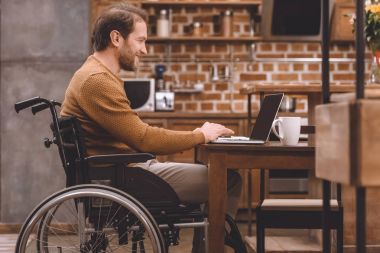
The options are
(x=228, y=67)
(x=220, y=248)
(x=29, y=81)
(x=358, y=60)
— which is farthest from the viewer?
(x=228, y=67)

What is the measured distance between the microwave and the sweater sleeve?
118 inches

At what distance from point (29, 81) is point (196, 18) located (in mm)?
2014

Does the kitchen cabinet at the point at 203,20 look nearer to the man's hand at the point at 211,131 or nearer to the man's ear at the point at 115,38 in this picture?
the man's ear at the point at 115,38

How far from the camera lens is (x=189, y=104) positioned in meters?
5.95

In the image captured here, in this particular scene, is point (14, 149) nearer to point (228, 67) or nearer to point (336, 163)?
point (228, 67)

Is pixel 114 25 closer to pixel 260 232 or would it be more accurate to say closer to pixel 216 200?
pixel 216 200

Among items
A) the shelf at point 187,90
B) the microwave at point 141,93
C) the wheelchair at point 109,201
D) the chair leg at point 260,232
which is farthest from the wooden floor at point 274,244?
the shelf at point 187,90

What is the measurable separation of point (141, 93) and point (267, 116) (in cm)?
296

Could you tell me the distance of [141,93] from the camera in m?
5.45

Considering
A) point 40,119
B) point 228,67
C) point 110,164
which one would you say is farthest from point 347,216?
point 228,67

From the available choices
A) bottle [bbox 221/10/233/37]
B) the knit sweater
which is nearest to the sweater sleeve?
the knit sweater

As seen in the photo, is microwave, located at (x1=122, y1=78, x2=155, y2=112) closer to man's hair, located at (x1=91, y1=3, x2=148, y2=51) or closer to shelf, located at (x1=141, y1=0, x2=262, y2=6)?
shelf, located at (x1=141, y1=0, x2=262, y2=6)

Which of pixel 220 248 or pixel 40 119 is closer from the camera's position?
pixel 220 248

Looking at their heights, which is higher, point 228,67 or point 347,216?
point 228,67
